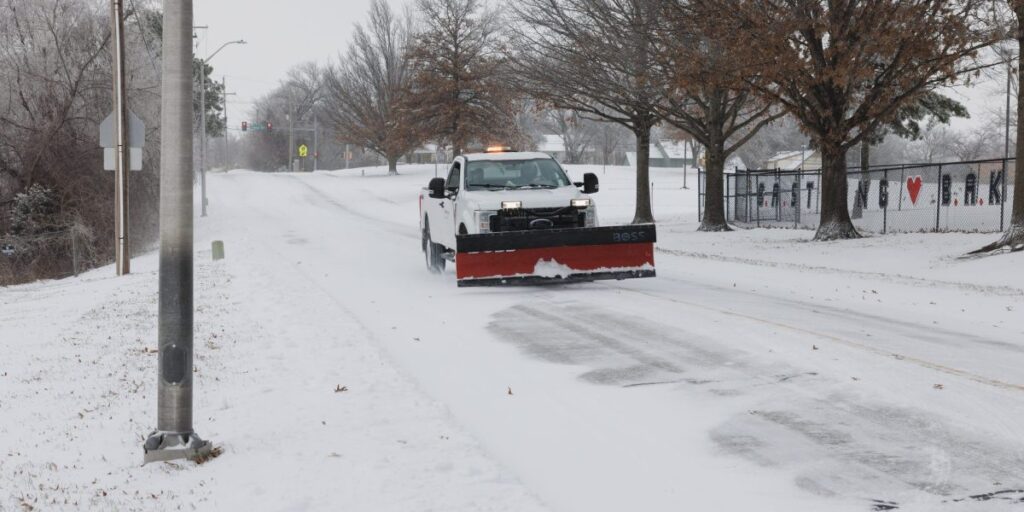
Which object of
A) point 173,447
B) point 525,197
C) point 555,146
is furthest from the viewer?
point 555,146

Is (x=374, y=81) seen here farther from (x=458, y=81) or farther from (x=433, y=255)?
(x=433, y=255)

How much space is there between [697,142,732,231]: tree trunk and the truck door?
14926 millimetres

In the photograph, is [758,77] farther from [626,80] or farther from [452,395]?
[452,395]

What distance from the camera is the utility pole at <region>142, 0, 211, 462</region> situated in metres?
6.00

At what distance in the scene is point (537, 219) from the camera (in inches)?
542

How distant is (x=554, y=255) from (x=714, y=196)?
17.1 m

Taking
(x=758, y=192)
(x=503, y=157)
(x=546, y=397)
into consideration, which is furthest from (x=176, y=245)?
(x=758, y=192)

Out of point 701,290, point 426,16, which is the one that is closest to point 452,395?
point 701,290

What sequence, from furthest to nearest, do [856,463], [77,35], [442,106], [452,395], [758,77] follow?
[442,106] < [77,35] < [758,77] < [452,395] < [856,463]

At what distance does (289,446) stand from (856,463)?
356 cm

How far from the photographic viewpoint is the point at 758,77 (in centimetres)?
2167

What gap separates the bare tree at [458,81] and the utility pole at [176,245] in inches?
1874

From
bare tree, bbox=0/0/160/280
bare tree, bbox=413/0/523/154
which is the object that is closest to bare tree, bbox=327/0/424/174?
bare tree, bbox=413/0/523/154

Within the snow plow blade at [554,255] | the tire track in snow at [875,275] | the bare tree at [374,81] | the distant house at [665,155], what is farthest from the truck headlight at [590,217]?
the distant house at [665,155]
